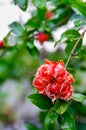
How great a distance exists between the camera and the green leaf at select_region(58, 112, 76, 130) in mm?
971

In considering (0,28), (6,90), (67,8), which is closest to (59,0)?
(67,8)

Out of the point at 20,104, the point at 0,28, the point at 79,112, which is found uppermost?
the point at 0,28

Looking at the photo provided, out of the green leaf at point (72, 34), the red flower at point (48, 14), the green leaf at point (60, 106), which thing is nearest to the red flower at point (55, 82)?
the green leaf at point (60, 106)

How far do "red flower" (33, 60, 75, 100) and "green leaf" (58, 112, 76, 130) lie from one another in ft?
0.19

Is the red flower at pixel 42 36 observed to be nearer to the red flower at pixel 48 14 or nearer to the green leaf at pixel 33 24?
the green leaf at pixel 33 24

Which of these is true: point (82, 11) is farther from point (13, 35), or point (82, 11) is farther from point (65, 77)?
point (13, 35)

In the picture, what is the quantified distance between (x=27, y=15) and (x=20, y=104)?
1351 millimetres

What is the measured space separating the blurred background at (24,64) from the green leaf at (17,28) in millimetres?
→ 26

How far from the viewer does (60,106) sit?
0.96m

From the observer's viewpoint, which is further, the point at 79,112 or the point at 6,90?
the point at 6,90

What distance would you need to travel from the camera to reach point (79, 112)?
184 cm

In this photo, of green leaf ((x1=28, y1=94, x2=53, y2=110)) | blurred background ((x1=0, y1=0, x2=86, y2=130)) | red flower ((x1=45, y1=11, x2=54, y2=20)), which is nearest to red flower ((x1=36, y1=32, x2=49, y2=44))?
blurred background ((x1=0, y1=0, x2=86, y2=130))

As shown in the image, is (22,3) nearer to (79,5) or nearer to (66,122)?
(79,5)

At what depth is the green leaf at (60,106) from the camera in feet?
3.13
